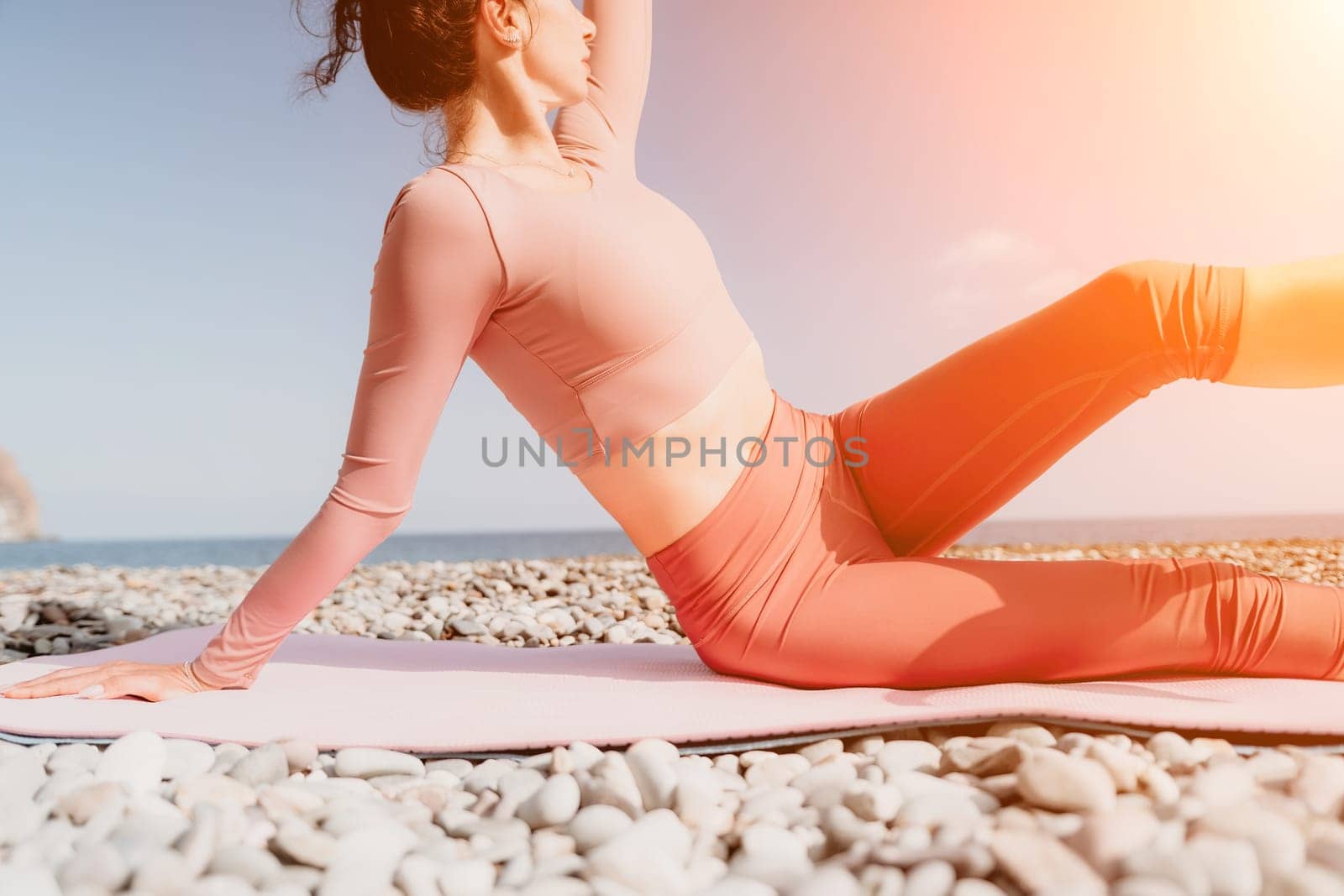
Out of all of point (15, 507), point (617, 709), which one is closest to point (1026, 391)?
point (617, 709)

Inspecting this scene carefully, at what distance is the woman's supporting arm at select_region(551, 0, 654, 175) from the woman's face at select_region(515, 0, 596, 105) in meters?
0.12

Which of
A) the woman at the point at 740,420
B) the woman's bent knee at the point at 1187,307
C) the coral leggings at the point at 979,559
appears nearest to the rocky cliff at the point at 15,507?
the woman at the point at 740,420

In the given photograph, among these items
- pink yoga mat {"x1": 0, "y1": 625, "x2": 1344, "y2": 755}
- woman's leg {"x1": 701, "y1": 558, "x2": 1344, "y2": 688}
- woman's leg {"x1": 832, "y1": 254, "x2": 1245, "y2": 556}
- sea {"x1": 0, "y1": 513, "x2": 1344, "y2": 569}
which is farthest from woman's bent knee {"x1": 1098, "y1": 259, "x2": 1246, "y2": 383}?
sea {"x1": 0, "y1": 513, "x2": 1344, "y2": 569}

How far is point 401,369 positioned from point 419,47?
29.3 inches

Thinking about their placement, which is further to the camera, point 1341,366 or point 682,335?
point 682,335

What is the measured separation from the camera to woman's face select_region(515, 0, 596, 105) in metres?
1.83

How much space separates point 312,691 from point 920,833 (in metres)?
1.36

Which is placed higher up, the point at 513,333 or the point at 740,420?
the point at 513,333

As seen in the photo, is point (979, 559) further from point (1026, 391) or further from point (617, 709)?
point (617, 709)

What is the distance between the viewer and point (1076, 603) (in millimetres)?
1521

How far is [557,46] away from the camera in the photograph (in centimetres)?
185

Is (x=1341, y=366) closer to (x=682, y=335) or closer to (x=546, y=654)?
(x=682, y=335)

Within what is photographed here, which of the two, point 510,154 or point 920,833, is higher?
point 510,154

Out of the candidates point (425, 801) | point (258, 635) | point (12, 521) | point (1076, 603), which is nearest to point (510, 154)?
point (258, 635)
